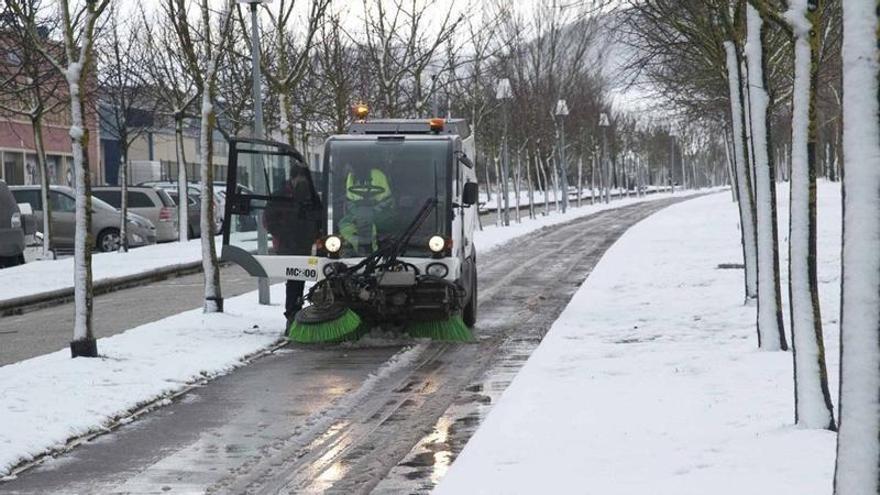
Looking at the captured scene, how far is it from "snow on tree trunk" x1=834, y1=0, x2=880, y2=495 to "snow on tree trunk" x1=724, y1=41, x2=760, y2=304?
850 cm

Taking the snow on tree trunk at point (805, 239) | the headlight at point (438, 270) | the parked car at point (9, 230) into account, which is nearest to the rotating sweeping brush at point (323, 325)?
the headlight at point (438, 270)

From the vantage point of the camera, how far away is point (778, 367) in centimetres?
1156

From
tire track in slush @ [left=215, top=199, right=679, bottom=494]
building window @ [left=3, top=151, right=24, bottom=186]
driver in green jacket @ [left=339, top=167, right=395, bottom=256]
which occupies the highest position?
building window @ [left=3, top=151, right=24, bottom=186]

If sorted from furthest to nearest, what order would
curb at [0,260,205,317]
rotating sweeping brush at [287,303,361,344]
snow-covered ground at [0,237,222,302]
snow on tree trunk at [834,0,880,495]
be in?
snow-covered ground at [0,237,222,302]
curb at [0,260,205,317]
rotating sweeping brush at [287,303,361,344]
snow on tree trunk at [834,0,880,495]

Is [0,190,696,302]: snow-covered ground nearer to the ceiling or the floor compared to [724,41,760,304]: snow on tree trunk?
nearer to the floor

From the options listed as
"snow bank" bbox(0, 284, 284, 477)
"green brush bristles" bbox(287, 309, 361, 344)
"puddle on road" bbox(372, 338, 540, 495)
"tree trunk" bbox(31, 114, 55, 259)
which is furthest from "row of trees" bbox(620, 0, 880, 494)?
"tree trunk" bbox(31, 114, 55, 259)

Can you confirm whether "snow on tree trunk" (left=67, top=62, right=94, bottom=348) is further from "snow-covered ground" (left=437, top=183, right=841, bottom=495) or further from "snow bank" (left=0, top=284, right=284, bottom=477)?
"snow-covered ground" (left=437, top=183, right=841, bottom=495)

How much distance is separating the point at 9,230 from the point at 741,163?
1769 cm

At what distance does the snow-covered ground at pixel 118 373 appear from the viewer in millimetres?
9805

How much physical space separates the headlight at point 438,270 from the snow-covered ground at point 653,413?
1426 mm

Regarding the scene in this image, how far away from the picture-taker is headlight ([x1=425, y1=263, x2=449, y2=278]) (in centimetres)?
1584

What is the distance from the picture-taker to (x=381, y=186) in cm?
1634

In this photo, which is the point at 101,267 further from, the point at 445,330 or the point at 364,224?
the point at 445,330

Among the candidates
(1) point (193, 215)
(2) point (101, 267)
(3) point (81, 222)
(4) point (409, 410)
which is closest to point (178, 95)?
(1) point (193, 215)
